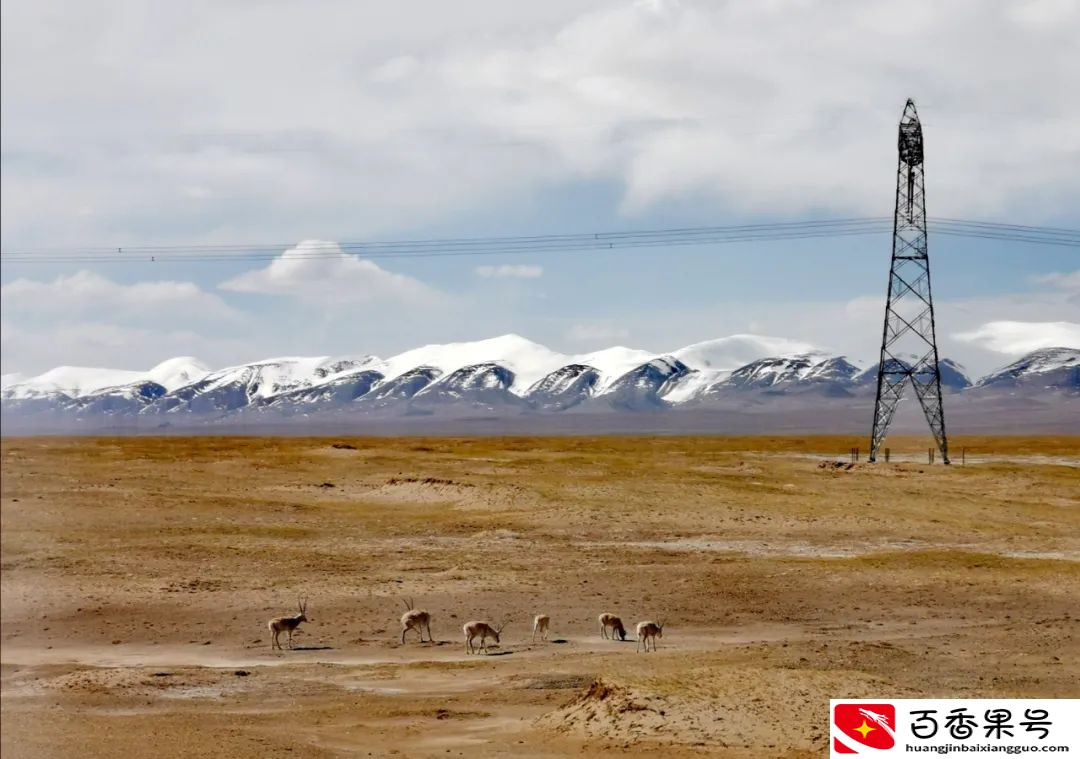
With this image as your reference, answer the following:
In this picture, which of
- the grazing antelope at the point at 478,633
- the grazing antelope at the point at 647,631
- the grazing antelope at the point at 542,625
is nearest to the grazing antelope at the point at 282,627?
the grazing antelope at the point at 478,633

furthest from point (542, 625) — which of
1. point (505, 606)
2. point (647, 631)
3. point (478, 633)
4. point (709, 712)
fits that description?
point (709, 712)

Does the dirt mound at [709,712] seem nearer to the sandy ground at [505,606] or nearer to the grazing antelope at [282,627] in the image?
the sandy ground at [505,606]

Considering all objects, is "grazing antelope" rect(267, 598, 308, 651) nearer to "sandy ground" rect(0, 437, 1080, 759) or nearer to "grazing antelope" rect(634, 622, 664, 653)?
"sandy ground" rect(0, 437, 1080, 759)

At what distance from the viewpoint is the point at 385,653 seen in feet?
90.1

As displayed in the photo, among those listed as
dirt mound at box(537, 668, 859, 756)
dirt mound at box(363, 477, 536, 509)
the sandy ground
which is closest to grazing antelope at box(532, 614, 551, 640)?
the sandy ground

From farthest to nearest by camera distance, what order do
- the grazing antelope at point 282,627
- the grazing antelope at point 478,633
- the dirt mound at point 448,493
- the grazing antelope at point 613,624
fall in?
the dirt mound at point 448,493, the grazing antelope at point 613,624, the grazing antelope at point 282,627, the grazing antelope at point 478,633

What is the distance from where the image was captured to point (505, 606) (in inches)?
1310

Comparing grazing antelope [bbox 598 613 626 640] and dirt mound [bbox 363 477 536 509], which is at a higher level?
dirt mound [bbox 363 477 536 509]

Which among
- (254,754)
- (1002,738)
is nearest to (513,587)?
(254,754)

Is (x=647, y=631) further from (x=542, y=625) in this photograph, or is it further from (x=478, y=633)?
(x=478, y=633)

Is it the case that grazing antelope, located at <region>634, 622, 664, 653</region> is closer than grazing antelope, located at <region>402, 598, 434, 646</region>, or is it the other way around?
grazing antelope, located at <region>634, 622, 664, 653</region>

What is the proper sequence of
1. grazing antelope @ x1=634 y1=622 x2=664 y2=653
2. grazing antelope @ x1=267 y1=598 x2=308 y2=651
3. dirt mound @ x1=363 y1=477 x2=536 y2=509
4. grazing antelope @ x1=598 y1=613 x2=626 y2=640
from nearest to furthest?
grazing antelope @ x1=634 y1=622 x2=664 y2=653, grazing antelope @ x1=267 y1=598 x2=308 y2=651, grazing antelope @ x1=598 y1=613 x2=626 y2=640, dirt mound @ x1=363 y1=477 x2=536 y2=509

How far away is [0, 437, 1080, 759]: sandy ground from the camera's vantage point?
64.0 feet

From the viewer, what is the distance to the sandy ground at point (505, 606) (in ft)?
64.0
